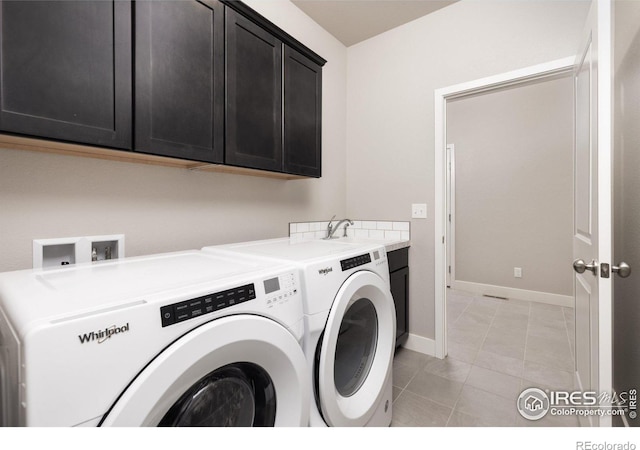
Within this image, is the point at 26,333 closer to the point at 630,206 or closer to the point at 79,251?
the point at 79,251

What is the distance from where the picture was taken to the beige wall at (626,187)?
1261 mm

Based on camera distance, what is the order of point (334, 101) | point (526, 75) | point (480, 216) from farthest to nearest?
point (480, 216) < point (334, 101) < point (526, 75)

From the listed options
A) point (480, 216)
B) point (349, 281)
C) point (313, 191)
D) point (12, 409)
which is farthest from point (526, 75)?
point (12, 409)

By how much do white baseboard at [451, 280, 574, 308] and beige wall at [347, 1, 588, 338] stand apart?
1981mm

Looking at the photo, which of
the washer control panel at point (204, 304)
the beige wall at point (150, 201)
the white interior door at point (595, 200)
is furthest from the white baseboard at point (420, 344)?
the washer control panel at point (204, 304)

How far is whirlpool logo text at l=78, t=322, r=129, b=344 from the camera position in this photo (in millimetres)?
504

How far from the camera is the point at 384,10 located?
2.17 meters

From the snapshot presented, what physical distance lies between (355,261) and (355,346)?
0.45 m

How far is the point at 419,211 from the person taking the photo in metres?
2.29

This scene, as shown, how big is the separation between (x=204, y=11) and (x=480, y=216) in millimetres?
3800

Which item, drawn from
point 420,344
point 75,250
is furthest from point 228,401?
point 420,344

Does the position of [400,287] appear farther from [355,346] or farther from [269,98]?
[269,98]

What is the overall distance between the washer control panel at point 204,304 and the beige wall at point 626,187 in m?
1.63

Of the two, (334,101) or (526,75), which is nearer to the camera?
(526,75)
